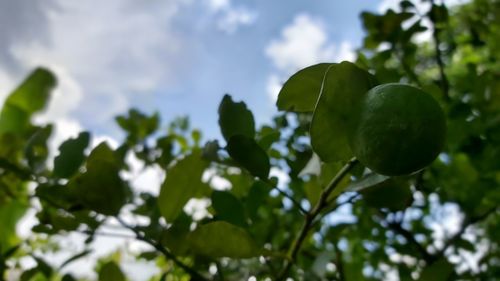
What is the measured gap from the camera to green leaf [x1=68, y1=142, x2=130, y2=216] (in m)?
0.58

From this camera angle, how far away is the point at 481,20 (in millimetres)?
1393

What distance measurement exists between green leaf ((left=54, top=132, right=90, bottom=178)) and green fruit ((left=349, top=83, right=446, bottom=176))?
46cm

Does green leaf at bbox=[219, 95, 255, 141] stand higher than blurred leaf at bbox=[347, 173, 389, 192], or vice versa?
green leaf at bbox=[219, 95, 255, 141]

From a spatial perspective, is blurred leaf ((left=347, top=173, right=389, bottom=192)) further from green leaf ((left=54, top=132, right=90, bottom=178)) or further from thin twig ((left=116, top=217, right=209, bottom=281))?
green leaf ((left=54, top=132, right=90, bottom=178))

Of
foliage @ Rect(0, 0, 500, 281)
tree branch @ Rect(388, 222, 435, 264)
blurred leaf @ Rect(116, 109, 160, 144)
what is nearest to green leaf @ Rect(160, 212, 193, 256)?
foliage @ Rect(0, 0, 500, 281)

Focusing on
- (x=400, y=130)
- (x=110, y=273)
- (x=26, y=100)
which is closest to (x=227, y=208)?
(x=110, y=273)

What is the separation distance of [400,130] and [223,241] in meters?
0.23

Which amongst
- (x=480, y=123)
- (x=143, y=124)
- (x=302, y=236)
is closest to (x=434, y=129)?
(x=302, y=236)

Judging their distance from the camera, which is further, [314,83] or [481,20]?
[481,20]

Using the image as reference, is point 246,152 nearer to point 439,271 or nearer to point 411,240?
point 439,271

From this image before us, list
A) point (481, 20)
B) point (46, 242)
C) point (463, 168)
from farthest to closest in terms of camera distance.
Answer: point (46, 242)
point (481, 20)
point (463, 168)

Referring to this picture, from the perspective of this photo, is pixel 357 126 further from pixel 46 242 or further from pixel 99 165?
pixel 46 242

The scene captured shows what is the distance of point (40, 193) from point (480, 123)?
33.1 inches

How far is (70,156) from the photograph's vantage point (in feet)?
2.32
